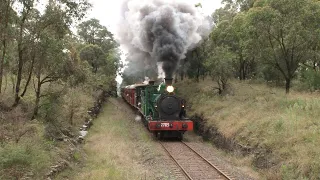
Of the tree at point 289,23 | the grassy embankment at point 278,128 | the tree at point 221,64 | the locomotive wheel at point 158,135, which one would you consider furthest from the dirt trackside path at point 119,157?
the tree at point 289,23

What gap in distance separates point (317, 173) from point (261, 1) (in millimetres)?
17150

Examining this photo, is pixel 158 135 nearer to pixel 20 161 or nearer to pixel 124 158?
pixel 124 158

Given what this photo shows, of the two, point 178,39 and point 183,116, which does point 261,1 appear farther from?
point 183,116

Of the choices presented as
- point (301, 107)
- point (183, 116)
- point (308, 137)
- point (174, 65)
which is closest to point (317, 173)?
point (308, 137)

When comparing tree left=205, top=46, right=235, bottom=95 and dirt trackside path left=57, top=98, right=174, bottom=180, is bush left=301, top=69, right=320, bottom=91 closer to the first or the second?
tree left=205, top=46, right=235, bottom=95

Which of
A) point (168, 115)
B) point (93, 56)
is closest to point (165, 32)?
point (168, 115)

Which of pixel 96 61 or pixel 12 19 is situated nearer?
pixel 12 19

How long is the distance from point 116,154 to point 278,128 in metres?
6.46

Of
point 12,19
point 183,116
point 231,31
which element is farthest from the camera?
point 231,31

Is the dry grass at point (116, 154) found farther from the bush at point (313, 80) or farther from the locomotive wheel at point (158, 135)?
the bush at point (313, 80)

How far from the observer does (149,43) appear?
20344 millimetres

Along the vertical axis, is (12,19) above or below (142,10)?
below

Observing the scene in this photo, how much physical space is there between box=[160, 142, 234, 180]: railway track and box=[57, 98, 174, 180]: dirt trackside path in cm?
53

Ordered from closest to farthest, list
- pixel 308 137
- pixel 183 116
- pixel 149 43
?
pixel 308 137 < pixel 183 116 < pixel 149 43
